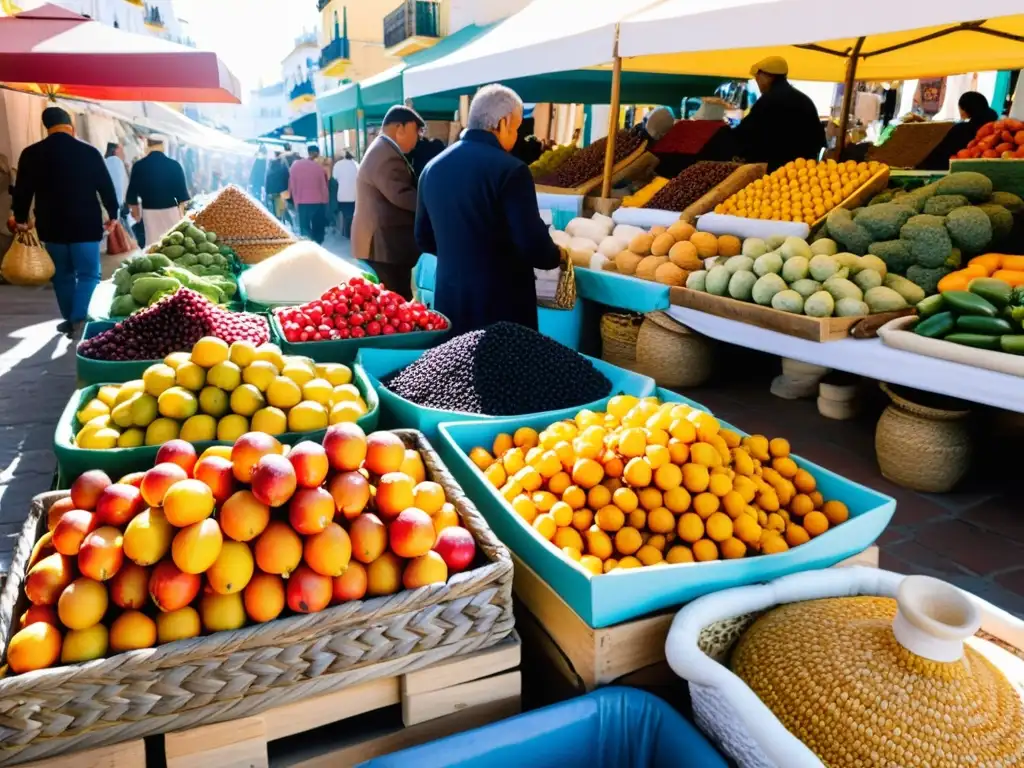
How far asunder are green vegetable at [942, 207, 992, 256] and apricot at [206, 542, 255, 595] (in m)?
3.80

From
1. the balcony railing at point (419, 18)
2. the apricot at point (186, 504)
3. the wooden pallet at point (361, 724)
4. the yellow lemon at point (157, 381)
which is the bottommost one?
the wooden pallet at point (361, 724)

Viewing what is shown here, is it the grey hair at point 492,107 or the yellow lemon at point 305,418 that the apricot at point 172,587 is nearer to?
the yellow lemon at point 305,418

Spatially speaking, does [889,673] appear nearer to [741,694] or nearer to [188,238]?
[741,694]

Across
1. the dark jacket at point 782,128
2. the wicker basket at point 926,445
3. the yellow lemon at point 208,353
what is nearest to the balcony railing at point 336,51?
the dark jacket at point 782,128

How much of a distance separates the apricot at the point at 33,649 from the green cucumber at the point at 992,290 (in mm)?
3464

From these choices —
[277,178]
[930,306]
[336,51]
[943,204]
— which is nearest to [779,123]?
[943,204]

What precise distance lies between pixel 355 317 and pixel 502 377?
875 millimetres

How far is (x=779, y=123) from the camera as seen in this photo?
5445mm

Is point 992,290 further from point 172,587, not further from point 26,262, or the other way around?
point 26,262

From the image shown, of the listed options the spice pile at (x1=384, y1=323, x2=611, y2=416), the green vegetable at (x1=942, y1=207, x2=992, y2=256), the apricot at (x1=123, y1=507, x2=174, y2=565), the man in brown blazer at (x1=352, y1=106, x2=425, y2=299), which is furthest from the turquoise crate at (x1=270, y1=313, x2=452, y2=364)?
the green vegetable at (x1=942, y1=207, x2=992, y2=256)

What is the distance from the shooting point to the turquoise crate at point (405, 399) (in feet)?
6.97

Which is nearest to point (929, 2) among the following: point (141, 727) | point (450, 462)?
point (450, 462)

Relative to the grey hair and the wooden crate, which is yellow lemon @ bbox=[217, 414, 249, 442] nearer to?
the wooden crate

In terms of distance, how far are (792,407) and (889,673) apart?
3.24 meters
